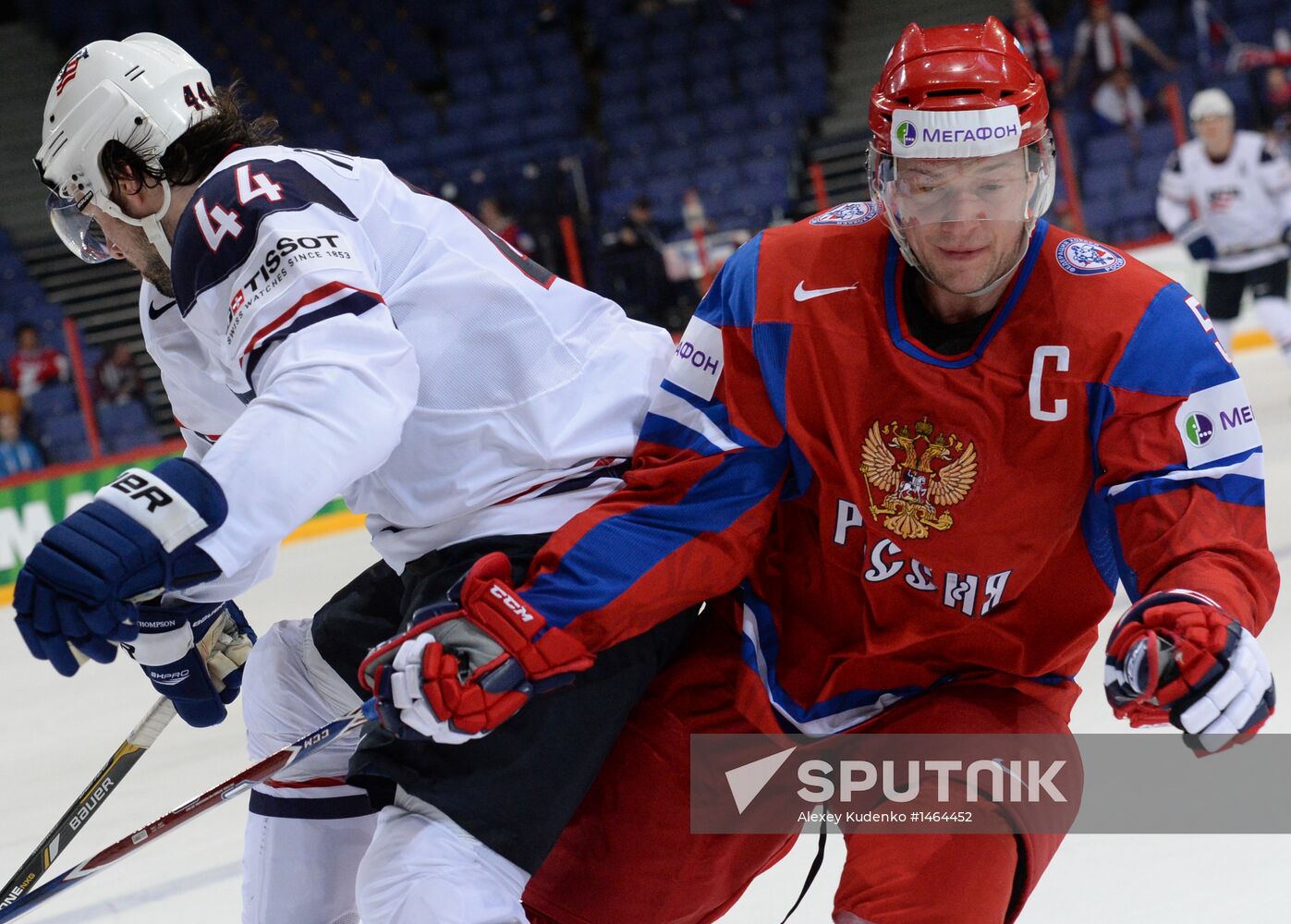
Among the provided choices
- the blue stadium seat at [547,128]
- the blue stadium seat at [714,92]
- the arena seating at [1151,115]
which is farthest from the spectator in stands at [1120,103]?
the blue stadium seat at [547,128]

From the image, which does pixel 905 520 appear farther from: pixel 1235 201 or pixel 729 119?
pixel 729 119

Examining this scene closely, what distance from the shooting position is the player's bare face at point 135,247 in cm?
188

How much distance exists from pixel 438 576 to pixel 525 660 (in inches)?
8.2

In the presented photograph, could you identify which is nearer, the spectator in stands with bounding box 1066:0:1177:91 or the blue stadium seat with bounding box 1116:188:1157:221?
the blue stadium seat with bounding box 1116:188:1157:221

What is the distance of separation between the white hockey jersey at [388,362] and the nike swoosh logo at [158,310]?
11 cm

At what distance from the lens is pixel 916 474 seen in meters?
1.65

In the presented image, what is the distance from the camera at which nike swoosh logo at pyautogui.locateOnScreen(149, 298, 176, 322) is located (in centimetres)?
200

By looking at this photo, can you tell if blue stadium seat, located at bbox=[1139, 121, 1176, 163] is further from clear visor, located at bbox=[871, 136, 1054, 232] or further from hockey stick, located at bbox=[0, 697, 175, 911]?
hockey stick, located at bbox=[0, 697, 175, 911]

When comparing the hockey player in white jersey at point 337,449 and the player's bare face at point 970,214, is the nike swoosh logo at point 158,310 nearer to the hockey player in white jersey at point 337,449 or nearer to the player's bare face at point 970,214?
the hockey player in white jersey at point 337,449

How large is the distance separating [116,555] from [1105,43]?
9556mm

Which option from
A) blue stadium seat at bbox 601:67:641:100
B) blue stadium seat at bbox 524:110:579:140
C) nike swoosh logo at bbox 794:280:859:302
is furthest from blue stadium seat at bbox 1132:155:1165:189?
nike swoosh logo at bbox 794:280:859:302

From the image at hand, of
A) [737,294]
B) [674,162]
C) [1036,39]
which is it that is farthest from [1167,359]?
[674,162]

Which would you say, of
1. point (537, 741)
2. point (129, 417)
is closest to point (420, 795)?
point (537, 741)

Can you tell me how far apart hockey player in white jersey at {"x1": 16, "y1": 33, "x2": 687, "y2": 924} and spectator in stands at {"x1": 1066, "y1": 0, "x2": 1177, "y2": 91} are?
8771 millimetres
